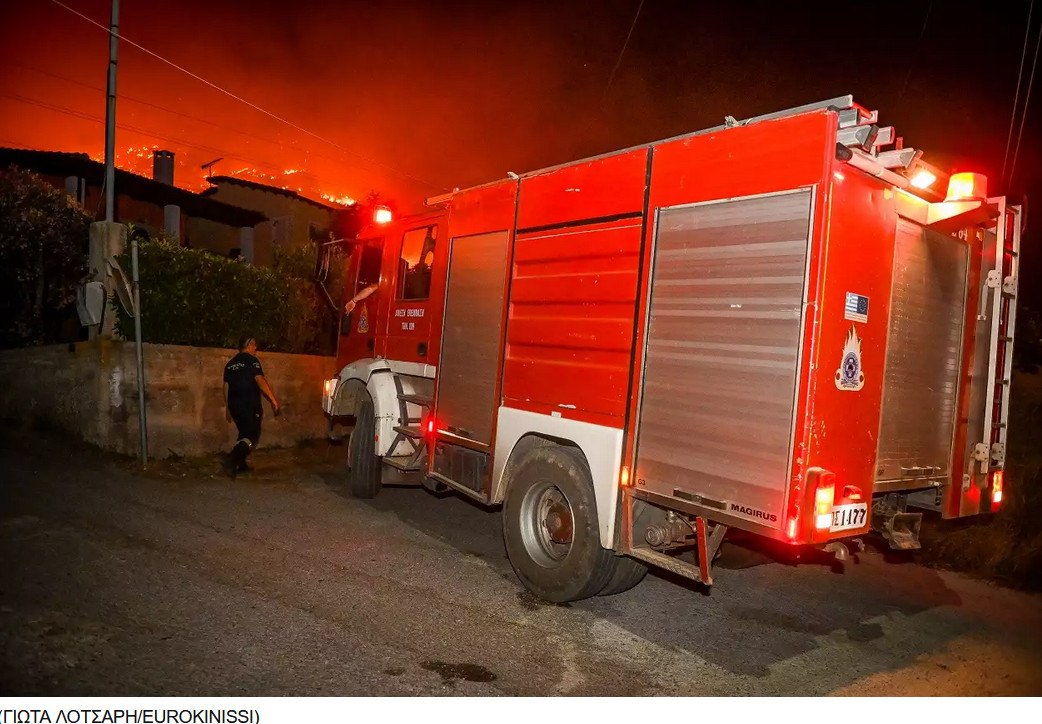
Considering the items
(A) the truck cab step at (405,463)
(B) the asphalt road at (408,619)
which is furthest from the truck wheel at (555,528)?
(A) the truck cab step at (405,463)

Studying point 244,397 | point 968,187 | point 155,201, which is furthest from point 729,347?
point 155,201

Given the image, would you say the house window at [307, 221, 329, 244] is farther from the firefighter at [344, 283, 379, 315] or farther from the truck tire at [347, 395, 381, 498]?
the truck tire at [347, 395, 381, 498]

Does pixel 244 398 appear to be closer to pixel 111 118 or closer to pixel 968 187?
pixel 111 118

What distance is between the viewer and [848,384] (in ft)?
12.7

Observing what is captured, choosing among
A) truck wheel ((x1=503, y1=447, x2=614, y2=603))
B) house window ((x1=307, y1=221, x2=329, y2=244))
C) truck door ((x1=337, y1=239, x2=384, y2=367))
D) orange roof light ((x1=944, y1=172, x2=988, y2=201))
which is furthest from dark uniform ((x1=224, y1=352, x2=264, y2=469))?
house window ((x1=307, y1=221, x2=329, y2=244))

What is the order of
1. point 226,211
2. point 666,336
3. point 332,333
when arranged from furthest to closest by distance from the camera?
point 226,211 → point 332,333 → point 666,336

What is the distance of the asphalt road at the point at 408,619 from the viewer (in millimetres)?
3633

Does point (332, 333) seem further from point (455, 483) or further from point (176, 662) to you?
point (176, 662)

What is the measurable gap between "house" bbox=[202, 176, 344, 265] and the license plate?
28.7 meters

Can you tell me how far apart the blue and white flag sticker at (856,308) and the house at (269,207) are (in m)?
28.6

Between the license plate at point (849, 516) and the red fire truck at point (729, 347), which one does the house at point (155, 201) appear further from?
the license plate at point (849, 516)

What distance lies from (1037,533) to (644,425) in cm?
444

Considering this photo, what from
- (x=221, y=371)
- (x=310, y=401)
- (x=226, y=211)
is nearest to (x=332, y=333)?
(x=310, y=401)

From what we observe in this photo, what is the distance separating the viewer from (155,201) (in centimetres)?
2500
